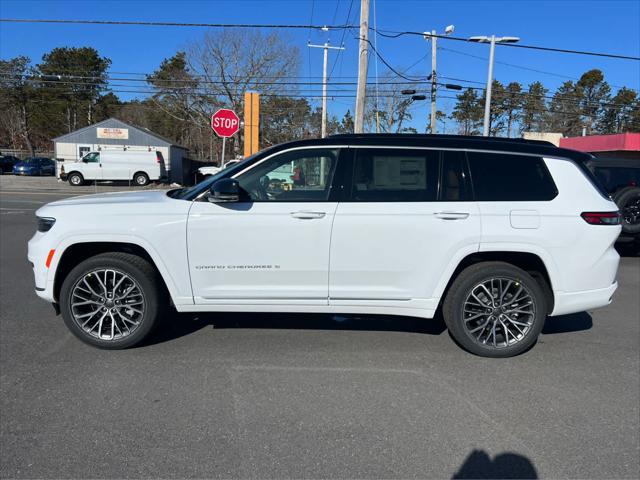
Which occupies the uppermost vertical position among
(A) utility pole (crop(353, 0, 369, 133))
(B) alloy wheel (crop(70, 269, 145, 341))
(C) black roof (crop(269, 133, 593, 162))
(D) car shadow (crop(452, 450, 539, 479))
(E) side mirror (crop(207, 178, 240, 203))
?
(A) utility pole (crop(353, 0, 369, 133))

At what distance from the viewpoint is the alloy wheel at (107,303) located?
4.02m

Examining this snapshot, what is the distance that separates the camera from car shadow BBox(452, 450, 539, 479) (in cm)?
260

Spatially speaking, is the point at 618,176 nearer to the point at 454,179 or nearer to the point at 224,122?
the point at 454,179

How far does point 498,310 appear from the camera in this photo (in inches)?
161

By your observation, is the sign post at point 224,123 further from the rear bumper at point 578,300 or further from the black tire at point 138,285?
the rear bumper at point 578,300

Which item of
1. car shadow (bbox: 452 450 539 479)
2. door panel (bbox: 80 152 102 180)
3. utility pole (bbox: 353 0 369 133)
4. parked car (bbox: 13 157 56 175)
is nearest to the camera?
car shadow (bbox: 452 450 539 479)

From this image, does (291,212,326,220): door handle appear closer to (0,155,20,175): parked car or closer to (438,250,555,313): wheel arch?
(438,250,555,313): wheel arch

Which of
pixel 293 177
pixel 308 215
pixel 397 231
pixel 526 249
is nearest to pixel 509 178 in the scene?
pixel 526 249

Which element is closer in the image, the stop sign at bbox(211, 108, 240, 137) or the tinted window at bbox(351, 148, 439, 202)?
the tinted window at bbox(351, 148, 439, 202)

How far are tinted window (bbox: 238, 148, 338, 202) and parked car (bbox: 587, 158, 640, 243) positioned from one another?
22.7ft

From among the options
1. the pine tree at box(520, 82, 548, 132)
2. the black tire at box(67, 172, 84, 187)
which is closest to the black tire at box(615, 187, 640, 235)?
the black tire at box(67, 172, 84, 187)

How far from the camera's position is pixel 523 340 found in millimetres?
4113

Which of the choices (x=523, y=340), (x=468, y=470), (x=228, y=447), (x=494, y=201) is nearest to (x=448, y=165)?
(x=494, y=201)

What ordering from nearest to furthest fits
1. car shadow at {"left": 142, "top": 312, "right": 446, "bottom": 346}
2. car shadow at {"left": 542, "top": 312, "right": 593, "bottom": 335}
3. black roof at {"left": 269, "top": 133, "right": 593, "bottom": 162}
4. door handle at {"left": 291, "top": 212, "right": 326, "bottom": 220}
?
1. door handle at {"left": 291, "top": 212, "right": 326, "bottom": 220}
2. black roof at {"left": 269, "top": 133, "right": 593, "bottom": 162}
3. car shadow at {"left": 142, "top": 312, "right": 446, "bottom": 346}
4. car shadow at {"left": 542, "top": 312, "right": 593, "bottom": 335}
